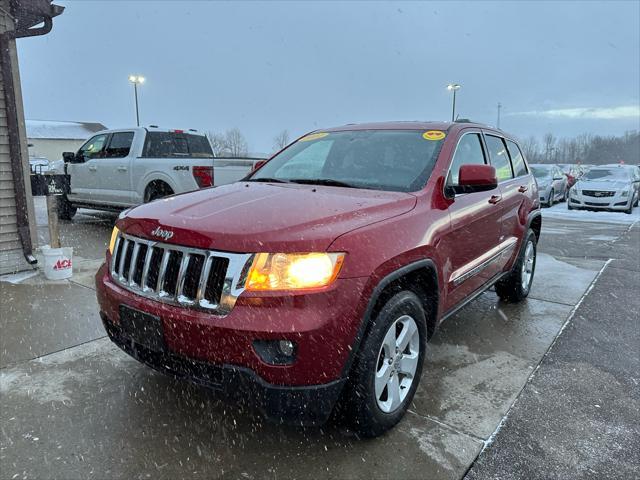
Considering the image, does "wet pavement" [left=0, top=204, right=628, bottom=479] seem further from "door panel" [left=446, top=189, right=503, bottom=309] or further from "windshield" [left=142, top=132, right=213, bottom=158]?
"windshield" [left=142, top=132, right=213, bottom=158]

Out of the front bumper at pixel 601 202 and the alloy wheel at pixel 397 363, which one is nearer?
the alloy wheel at pixel 397 363

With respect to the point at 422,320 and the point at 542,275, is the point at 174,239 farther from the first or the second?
the point at 542,275

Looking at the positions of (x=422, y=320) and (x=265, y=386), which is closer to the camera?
(x=265, y=386)

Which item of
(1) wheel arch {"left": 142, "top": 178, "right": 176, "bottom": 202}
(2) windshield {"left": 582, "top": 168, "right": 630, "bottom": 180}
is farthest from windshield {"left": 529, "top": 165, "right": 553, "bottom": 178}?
(1) wheel arch {"left": 142, "top": 178, "right": 176, "bottom": 202}

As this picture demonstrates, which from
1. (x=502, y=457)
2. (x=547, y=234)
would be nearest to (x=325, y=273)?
(x=502, y=457)

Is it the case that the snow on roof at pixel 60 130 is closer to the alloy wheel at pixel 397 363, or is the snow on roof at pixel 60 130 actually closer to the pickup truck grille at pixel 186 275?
the pickup truck grille at pixel 186 275

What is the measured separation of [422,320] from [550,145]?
252ft

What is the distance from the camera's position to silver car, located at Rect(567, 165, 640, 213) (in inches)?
580

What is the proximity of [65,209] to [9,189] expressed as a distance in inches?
201

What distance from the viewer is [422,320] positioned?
2.73m

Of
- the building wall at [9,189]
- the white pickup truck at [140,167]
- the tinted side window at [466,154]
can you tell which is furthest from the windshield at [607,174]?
the building wall at [9,189]

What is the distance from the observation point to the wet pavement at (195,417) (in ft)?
7.71

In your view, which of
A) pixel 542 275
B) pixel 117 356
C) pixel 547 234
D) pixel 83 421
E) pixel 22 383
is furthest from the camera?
pixel 547 234

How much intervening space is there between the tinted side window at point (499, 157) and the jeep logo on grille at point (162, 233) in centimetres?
294
